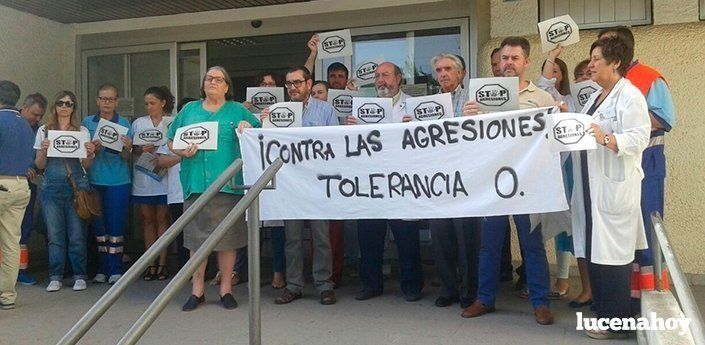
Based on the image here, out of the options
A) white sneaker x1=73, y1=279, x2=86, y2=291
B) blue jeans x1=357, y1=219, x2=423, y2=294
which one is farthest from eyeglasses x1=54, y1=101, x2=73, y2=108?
blue jeans x1=357, y1=219, x2=423, y2=294

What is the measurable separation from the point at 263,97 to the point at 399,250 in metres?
1.83

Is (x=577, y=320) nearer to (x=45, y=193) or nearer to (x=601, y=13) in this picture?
(x=601, y=13)

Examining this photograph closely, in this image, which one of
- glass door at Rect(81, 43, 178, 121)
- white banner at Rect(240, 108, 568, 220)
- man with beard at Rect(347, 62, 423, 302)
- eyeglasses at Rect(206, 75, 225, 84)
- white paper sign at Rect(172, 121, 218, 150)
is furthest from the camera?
glass door at Rect(81, 43, 178, 121)

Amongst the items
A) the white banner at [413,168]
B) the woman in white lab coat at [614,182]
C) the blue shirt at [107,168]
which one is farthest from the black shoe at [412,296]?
the blue shirt at [107,168]

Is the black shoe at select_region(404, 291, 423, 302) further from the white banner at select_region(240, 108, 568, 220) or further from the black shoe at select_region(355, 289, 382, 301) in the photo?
the white banner at select_region(240, 108, 568, 220)

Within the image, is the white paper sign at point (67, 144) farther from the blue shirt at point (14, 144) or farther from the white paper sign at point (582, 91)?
the white paper sign at point (582, 91)

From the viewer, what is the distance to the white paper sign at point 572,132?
3.60m

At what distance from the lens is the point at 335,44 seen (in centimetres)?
579

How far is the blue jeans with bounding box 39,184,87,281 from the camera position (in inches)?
224

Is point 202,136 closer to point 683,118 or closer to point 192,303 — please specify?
point 192,303

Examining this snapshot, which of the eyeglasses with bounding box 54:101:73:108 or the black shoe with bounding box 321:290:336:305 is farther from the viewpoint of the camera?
the eyeglasses with bounding box 54:101:73:108

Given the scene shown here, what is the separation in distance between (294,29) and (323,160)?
3.43m

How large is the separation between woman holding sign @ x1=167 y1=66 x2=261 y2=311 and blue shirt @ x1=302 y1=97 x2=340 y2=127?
1.40 feet

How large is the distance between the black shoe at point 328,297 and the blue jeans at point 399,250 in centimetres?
28
